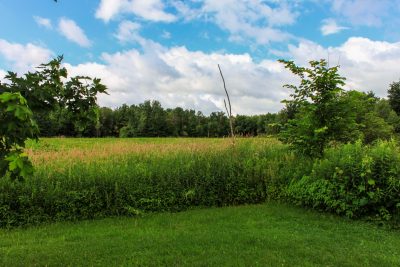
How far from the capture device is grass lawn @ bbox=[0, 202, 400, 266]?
17.7ft

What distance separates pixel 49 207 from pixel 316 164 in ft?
21.2

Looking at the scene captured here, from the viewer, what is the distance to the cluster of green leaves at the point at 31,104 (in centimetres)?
268

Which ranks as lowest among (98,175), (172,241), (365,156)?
(172,241)

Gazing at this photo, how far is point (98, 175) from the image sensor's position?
8828 millimetres

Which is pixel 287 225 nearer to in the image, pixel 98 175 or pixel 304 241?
pixel 304 241

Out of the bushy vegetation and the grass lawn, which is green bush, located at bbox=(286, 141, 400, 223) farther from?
the grass lawn

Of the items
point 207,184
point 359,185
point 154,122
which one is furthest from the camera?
point 154,122

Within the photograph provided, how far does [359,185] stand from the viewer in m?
8.02

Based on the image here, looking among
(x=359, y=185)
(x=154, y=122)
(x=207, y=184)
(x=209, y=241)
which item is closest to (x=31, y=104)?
(x=209, y=241)

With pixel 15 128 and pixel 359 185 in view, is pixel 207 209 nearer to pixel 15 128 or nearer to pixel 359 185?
pixel 359 185

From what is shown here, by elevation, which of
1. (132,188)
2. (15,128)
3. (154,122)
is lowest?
(132,188)

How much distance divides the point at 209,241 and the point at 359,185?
3932mm

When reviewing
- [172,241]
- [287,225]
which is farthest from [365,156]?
[172,241]

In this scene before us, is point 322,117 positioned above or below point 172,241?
above
